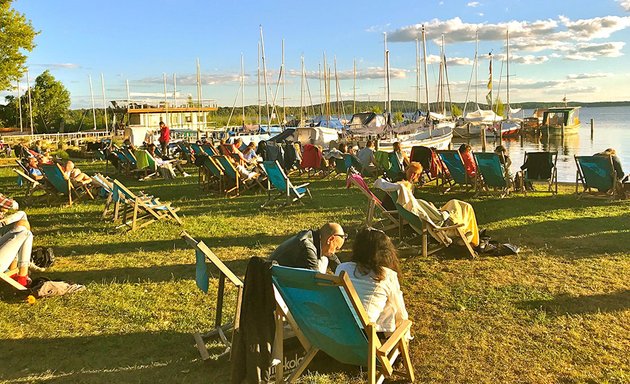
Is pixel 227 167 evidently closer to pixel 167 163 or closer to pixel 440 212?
pixel 167 163

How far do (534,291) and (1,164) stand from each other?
22.2 m

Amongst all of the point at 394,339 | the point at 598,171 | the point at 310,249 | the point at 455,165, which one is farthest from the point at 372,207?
the point at 598,171

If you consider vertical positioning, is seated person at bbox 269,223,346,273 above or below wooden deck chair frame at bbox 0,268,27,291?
above

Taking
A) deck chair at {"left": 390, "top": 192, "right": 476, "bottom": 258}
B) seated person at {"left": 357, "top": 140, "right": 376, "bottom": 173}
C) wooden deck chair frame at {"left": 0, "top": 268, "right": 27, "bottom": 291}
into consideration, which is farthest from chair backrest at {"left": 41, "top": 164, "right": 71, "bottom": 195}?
seated person at {"left": 357, "top": 140, "right": 376, "bottom": 173}

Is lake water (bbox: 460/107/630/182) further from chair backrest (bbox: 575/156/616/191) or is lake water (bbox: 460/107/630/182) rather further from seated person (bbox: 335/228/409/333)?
seated person (bbox: 335/228/409/333)

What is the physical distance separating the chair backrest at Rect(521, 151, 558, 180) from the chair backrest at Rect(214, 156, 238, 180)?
644 cm

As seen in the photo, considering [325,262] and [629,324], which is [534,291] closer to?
[629,324]

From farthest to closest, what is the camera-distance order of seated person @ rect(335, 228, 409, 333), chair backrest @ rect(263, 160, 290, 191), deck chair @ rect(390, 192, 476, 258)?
chair backrest @ rect(263, 160, 290, 191)
deck chair @ rect(390, 192, 476, 258)
seated person @ rect(335, 228, 409, 333)

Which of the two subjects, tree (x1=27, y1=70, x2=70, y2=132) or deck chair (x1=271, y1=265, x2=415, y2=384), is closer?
deck chair (x1=271, y1=265, x2=415, y2=384)

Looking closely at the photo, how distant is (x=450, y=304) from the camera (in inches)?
182

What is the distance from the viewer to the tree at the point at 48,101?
52.8m

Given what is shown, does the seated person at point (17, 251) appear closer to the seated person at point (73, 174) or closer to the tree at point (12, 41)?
the seated person at point (73, 174)

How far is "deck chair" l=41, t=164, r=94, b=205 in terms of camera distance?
32.4 feet

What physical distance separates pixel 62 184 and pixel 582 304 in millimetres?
9511
